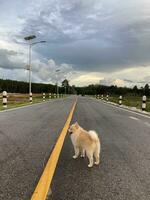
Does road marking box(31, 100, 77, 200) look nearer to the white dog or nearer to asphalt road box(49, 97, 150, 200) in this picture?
asphalt road box(49, 97, 150, 200)

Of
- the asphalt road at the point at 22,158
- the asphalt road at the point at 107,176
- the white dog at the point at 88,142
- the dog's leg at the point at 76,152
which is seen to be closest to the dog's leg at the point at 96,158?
the white dog at the point at 88,142

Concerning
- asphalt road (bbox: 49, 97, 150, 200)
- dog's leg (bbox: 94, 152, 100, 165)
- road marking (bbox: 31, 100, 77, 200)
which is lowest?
asphalt road (bbox: 49, 97, 150, 200)

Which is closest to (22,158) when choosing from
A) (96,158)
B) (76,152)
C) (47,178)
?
(76,152)

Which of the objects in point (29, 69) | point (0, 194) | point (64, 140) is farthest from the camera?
point (29, 69)

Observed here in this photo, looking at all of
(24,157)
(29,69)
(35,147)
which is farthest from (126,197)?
(29,69)

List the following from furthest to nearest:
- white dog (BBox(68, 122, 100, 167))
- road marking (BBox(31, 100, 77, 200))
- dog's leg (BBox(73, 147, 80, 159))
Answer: dog's leg (BBox(73, 147, 80, 159)) < white dog (BBox(68, 122, 100, 167)) < road marking (BBox(31, 100, 77, 200))

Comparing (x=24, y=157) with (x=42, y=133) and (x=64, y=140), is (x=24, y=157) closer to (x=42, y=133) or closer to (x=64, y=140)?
(x=64, y=140)

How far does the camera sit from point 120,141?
870 centimetres

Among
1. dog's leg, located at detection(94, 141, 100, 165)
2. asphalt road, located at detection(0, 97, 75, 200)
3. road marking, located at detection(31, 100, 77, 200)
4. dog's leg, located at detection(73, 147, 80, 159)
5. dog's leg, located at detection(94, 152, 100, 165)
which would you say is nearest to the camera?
road marking, located at detection(31, 100, 77, 200)

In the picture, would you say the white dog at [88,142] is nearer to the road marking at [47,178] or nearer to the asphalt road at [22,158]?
the road marking at [47,178]

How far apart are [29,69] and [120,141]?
3619 centimetres

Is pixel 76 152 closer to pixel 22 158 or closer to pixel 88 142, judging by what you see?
pixel 88 142

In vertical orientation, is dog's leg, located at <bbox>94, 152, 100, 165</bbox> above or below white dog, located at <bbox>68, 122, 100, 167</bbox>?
below

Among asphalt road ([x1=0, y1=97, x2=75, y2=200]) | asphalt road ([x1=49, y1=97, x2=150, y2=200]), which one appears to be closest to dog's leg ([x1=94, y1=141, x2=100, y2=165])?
asphalt road ([x1=49, y1=97, x2=150, y2=200])
